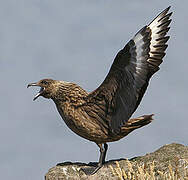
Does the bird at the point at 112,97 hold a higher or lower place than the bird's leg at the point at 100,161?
higher

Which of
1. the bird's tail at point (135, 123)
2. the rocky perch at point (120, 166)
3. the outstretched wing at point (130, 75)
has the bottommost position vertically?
the rocky perch at point (120, 166)

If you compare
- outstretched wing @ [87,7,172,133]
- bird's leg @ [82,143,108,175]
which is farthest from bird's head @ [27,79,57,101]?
bird's leg @ [82,143,108,175]

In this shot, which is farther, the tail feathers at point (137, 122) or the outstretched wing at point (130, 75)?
the tail feathers at point (137, 122)

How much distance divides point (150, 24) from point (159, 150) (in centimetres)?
212

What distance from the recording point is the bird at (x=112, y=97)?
6.95 meters

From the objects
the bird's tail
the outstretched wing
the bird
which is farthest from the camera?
the bird's tail

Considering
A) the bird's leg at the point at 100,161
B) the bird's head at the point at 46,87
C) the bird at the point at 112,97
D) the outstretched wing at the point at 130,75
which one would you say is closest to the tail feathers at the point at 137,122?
the bird at the point at 112,97

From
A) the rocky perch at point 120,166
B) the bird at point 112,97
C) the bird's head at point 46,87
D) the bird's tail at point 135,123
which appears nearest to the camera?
the bird at point 112,97

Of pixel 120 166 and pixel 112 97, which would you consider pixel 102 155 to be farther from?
pixel 112 97

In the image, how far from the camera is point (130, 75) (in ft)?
22.8

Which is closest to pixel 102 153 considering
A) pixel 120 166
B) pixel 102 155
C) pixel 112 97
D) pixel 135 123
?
pixel 102 155

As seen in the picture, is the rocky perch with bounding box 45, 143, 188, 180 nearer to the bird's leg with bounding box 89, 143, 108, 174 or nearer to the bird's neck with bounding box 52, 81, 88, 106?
the bird's leg with bounding box 89, 143, 108, 174

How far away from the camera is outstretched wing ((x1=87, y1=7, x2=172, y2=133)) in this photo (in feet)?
22.2

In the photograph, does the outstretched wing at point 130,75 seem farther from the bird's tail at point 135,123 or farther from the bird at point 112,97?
the bird's tail at point 135,123
